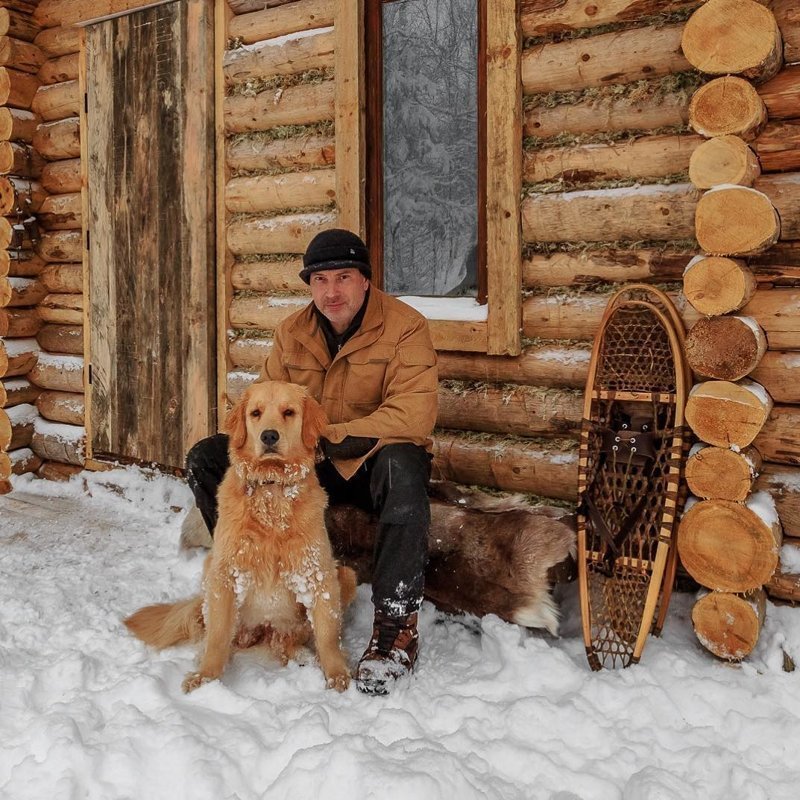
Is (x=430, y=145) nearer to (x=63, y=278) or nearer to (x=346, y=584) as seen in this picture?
(x=346, y=584)

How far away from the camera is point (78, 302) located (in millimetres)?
6676

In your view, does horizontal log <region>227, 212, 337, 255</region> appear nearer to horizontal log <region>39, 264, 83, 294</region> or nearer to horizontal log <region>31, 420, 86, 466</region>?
horizontal log <region>39, 264, 83, 294</region>

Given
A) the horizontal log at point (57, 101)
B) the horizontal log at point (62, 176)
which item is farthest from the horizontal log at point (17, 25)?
the horizontal log at point (62, 176)

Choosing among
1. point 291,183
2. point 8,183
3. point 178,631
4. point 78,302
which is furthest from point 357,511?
point 8,183

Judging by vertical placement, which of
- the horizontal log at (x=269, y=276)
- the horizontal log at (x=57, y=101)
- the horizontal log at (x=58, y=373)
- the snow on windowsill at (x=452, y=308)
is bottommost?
the horizontal log at (x=58, y=373)

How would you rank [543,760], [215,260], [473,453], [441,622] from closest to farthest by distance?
[543,760] → [441,622] → [473,453] → [215,260]

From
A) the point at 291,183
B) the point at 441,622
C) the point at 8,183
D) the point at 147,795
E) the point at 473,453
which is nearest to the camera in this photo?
the point at 147,795

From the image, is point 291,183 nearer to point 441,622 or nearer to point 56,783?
point 441,622

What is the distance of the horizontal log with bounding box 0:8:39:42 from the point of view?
6.58 metres

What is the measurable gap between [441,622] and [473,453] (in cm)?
111

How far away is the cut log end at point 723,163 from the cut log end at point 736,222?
1.9 inches

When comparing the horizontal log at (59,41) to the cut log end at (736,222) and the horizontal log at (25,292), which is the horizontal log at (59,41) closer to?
the horizontal log at (25,292)

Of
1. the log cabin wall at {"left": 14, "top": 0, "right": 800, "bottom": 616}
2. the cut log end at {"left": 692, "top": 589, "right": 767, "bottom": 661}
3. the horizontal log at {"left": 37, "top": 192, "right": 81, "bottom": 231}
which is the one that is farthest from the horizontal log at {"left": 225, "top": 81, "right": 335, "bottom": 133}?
the cut log end at {"left": 692, "top": 589, "right": 767, "bottom": 661}

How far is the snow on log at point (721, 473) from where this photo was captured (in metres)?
3.21
